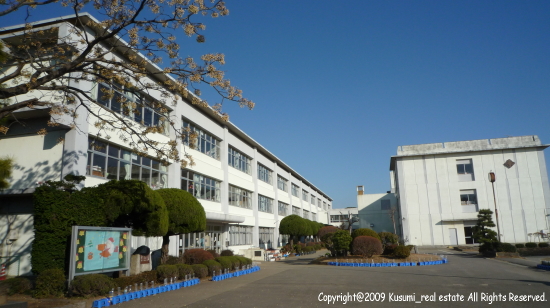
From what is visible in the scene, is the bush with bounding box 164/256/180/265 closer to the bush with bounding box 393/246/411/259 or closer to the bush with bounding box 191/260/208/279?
the bush with bounding box 191/260/208/279

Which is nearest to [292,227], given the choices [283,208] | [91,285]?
[283,208]

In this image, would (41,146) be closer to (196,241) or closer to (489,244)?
(196,241)

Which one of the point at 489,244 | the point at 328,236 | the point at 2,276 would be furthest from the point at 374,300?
the point at 489,244

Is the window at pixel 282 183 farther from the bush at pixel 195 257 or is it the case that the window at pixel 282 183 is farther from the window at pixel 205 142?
the bush at pixel 195 257

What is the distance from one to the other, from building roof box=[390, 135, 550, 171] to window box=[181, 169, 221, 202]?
26.0 meters

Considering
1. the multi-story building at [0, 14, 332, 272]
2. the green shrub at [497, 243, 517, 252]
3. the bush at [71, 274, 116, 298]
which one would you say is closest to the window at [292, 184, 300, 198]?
the multi-story building at [0, 14, 332, 272]

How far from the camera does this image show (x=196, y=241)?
25.5 meters

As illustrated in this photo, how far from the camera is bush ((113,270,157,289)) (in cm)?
1214

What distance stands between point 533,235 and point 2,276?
4441 cm

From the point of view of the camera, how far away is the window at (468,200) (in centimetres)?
4356

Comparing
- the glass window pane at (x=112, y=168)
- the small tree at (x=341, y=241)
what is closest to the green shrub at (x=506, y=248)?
the small tree at (x=341, y=241)

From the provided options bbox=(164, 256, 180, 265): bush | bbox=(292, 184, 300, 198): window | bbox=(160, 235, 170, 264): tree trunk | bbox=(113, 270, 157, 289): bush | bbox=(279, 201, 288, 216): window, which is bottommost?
bbox=(113, 270, 157, 289): bush

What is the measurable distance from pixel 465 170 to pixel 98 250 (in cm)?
4204

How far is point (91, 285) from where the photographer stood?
10.9 meters
